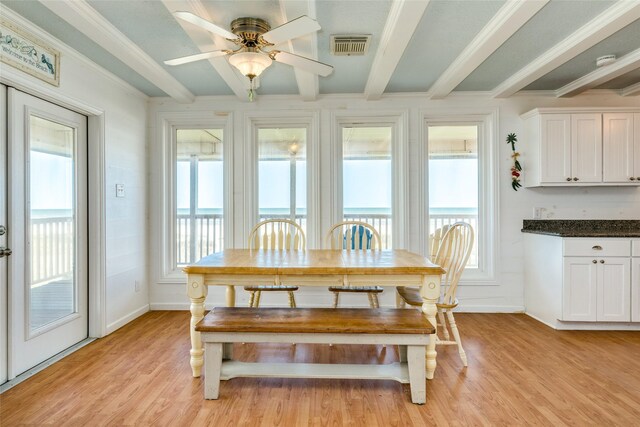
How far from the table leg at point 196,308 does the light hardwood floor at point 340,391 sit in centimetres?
11

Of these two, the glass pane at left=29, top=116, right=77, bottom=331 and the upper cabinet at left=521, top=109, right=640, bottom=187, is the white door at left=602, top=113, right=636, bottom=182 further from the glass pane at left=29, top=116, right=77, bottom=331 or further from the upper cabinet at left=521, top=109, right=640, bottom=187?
the glass pane at left=29, top=116, right=77, bottom=331

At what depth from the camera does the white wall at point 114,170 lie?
2.68 meters

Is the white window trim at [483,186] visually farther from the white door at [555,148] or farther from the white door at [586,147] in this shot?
the white door at [586,147]

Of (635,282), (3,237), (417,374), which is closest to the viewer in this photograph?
(417,374)

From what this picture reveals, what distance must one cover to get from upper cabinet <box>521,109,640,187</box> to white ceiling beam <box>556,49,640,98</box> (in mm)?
263

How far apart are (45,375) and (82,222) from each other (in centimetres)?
121

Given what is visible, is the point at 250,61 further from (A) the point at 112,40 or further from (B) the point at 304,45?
(A) the point at 112,40

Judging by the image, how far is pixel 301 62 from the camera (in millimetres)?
2328

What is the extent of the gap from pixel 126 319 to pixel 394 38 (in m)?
3.44

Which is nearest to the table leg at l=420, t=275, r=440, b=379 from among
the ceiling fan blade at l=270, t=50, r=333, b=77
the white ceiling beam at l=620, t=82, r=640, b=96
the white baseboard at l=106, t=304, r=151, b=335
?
the ceiling fan blade at l=270, t=50, r=333, b=77

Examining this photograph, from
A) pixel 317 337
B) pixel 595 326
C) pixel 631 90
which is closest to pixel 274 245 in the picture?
pixel 317 337

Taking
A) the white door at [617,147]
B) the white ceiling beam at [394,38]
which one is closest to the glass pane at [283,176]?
the white ceiling beam at [394,38]

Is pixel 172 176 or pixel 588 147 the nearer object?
pixel 588 147

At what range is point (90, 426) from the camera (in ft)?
5.66
